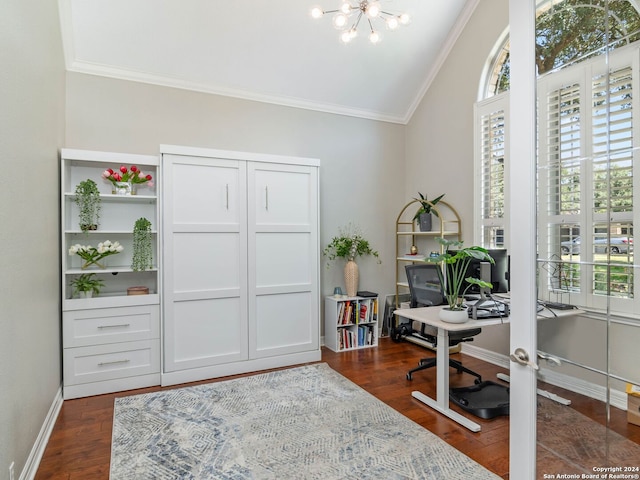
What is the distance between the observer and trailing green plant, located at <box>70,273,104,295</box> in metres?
3.22

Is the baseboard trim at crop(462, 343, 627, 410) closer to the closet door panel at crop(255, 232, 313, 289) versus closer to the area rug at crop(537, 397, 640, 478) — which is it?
the area rug at crop(537, 397, 640, 478)

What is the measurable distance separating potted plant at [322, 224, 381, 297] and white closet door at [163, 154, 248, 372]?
4.29 ft

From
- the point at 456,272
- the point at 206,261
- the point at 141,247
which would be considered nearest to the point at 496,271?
the point at 456,272

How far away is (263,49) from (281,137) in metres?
0.93

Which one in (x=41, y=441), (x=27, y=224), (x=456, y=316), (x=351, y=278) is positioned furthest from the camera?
(x=351, y=278)

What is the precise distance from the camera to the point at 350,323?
14.3 feet

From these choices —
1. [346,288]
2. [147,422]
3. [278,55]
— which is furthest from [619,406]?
[278,55]

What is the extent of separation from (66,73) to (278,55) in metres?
1.98

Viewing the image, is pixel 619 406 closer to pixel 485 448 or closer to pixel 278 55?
pixel 485 448

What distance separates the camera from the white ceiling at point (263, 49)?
11.0 ft

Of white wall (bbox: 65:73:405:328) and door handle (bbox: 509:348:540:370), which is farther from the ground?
white wall (bbox: 65:73:405:328)

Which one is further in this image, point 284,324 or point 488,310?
point 284,324

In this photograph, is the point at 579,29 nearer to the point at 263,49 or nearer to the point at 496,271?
the point at 496,271

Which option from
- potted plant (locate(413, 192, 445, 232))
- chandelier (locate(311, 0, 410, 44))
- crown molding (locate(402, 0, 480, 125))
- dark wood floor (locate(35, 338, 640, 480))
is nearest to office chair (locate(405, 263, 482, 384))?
dark wood floor (locate(35, 338, 640, 480))
